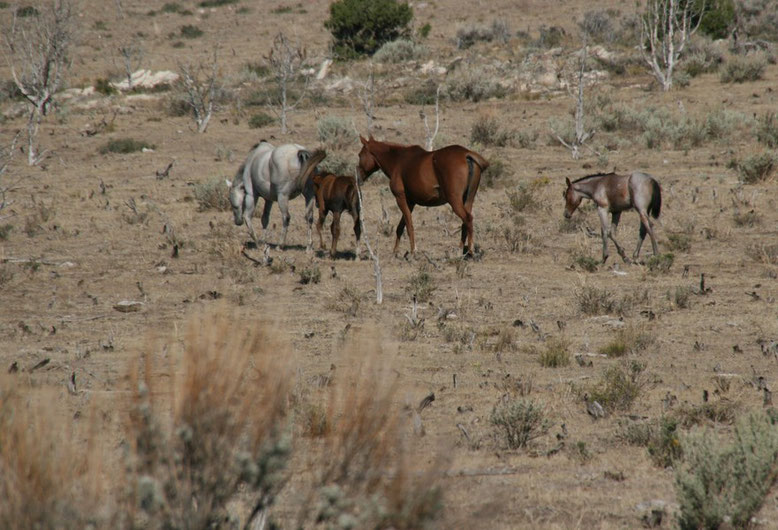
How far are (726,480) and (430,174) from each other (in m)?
9.37

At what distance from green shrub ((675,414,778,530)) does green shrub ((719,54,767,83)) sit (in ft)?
92.6

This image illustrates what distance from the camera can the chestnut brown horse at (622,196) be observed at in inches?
535

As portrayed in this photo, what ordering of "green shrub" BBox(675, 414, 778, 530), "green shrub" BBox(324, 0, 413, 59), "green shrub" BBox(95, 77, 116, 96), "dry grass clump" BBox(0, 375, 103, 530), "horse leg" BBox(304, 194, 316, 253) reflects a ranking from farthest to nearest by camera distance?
"green shrub" BBox(324, 0, 413, 59) < "green shrub" BBox(95, 77, 116, 96) < "horse leg" BBox(304, 194, 316, 253) < "green shrub" BBox(675, 414, 778, 530) < "dry grass clump" BBox(0, 375, 103, 530)

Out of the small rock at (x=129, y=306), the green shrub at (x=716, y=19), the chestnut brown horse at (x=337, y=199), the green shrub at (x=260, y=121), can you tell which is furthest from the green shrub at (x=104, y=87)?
the small rock at (x=129, y=306)

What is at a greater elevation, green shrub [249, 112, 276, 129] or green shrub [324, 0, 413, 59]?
green shrub [324, 0, 413, 59]

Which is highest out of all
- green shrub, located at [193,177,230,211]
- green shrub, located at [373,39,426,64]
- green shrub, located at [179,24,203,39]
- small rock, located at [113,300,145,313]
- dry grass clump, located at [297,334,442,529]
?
green shrub, located at [179,24,203,39]

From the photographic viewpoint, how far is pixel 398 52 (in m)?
41.2

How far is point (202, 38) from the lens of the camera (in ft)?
177

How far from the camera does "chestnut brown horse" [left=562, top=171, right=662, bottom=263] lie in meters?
13.6

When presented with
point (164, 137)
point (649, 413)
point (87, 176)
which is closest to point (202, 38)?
point (164, 137)

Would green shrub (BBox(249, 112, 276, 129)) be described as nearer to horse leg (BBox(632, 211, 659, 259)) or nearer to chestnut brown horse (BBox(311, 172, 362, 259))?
chestnut brown horse (BBox(311, 172, 362, 259))

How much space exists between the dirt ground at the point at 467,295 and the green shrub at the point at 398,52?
48.3ft

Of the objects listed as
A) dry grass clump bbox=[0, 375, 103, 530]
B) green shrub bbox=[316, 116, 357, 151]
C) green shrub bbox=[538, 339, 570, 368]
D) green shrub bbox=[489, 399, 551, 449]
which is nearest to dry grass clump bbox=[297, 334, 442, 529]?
dry grass clump bbox=[0, 375, 103, 530]

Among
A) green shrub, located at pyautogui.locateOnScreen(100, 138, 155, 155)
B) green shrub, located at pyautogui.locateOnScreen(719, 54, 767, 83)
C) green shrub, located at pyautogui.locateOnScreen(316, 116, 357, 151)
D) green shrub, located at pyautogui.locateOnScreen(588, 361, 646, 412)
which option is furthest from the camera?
green shrub, located at pyautogui.locateOnScreen(719, 54, 767, 83)
